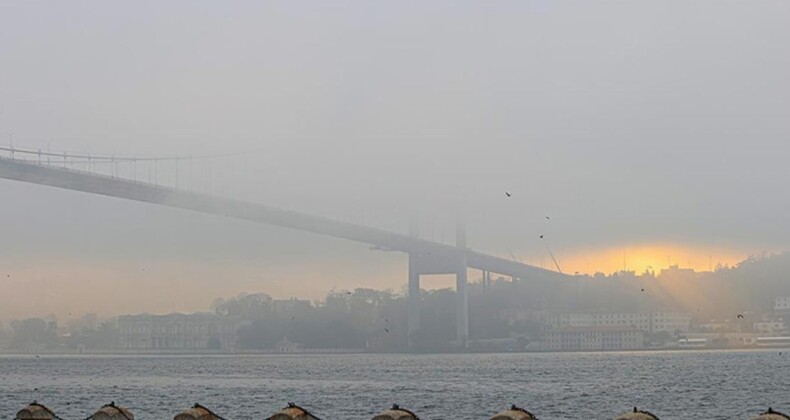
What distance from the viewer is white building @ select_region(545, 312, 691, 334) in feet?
465

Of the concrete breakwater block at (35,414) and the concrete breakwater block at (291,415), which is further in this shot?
the concrete breakwater block at (35,414)

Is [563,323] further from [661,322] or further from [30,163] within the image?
[30,163]

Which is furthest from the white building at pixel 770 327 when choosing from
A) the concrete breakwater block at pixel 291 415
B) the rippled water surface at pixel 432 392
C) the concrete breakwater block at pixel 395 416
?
the concrete breakwater block at pixel 291 415

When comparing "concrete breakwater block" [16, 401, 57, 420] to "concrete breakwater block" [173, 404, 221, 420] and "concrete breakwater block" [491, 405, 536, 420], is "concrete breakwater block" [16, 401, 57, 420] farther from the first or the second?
"concrete breakwater block" [491, 405, 536, 420]

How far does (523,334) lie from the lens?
136250mm

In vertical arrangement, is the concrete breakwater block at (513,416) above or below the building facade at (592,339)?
below

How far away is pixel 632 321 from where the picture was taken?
146 meters

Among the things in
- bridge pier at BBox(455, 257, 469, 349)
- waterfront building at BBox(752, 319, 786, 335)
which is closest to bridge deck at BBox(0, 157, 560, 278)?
bridge pier at BBox(455, 257, 469, 349)

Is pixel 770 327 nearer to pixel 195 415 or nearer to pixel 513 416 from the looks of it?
pixel 513 416

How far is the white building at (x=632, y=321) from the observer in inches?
5576

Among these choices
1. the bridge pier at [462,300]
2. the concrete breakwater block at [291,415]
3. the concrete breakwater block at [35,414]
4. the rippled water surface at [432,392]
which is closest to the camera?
the concrete breakwater block at [291,415]

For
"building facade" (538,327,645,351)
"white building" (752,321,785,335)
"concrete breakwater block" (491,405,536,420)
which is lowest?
"concrete breakwater block" (491,405,536,420)

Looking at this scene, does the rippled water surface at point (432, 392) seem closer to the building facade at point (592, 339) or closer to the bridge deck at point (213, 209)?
the bridge deck at point (213, 209)

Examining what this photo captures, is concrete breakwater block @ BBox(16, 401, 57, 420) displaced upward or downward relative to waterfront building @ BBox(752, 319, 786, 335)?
downward
